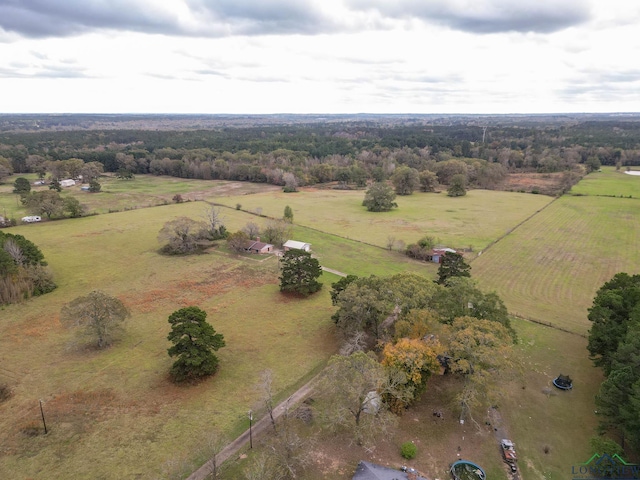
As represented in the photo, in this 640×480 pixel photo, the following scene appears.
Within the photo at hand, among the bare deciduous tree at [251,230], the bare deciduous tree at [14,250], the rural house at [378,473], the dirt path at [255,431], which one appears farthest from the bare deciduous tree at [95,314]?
the bare deciduous tree at [251,230]

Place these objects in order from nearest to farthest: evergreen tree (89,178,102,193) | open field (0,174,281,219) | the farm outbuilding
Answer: the farm outbuilding → open field (0,174,281,219) → evergreen tree (89,178,102,193)

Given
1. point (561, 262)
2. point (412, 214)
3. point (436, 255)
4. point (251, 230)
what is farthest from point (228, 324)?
point (412, 214)

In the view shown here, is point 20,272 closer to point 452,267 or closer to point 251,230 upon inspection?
point 251,230

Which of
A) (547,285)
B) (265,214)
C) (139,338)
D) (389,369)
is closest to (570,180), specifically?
(547,285)

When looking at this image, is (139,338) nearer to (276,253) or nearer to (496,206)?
(276,253)

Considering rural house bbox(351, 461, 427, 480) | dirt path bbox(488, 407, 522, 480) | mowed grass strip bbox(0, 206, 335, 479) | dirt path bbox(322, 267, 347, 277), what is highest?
rural house bbox(351, 461, 427, 480)

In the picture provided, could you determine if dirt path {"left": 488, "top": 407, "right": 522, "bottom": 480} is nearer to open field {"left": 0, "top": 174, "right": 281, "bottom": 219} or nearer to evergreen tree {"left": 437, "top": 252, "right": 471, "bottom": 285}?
evergreen tree {"left": 437, "top": 252, "right": 471, "bottom": 285}

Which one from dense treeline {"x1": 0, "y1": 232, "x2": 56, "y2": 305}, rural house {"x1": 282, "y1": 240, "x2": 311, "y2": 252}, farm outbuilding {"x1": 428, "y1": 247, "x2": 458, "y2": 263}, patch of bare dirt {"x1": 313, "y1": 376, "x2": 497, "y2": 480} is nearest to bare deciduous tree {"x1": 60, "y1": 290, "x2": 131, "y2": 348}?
dense treeline {"x1": 0, "y1": 232, "x2": 56, "y2": 305}
